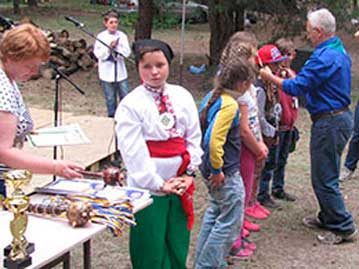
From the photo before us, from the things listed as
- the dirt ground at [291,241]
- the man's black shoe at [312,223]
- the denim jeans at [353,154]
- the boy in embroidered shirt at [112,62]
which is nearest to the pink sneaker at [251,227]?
the dirt ground at [291,241]

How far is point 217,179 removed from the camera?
3.70m

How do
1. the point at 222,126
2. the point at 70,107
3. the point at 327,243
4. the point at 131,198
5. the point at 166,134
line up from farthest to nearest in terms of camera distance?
the point at 70,107, the point at 327,243, the point at 222,126, the point at 166,134, the point at 131,198

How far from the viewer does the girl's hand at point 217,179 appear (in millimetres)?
3691

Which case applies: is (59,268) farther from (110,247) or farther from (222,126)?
(222,126)

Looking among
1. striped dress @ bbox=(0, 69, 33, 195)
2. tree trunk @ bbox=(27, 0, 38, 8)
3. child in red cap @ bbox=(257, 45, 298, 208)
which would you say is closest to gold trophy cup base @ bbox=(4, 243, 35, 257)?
striped dress @ bbox=(0, 69, 33, 195)

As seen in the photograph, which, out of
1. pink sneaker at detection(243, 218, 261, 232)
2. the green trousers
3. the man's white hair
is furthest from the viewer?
pink sneaker at detection(243, 218, 261, 232)

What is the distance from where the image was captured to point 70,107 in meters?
9.59

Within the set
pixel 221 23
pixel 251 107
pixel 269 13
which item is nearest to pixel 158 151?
pixel 251 107

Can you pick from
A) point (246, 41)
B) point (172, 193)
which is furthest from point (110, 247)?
point (246, 41)

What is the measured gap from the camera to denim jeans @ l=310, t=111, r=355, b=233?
182 inches

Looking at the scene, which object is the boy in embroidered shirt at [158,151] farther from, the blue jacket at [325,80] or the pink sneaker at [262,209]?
the pink sneaker at [262,209]

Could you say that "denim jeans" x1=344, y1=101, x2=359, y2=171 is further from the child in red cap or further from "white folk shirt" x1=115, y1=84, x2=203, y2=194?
"white folk shirt" x1=115, y1=84, x2=203, y2=194

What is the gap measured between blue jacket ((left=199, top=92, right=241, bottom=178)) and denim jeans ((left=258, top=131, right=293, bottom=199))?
5.12ft

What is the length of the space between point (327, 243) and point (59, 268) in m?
2.01
